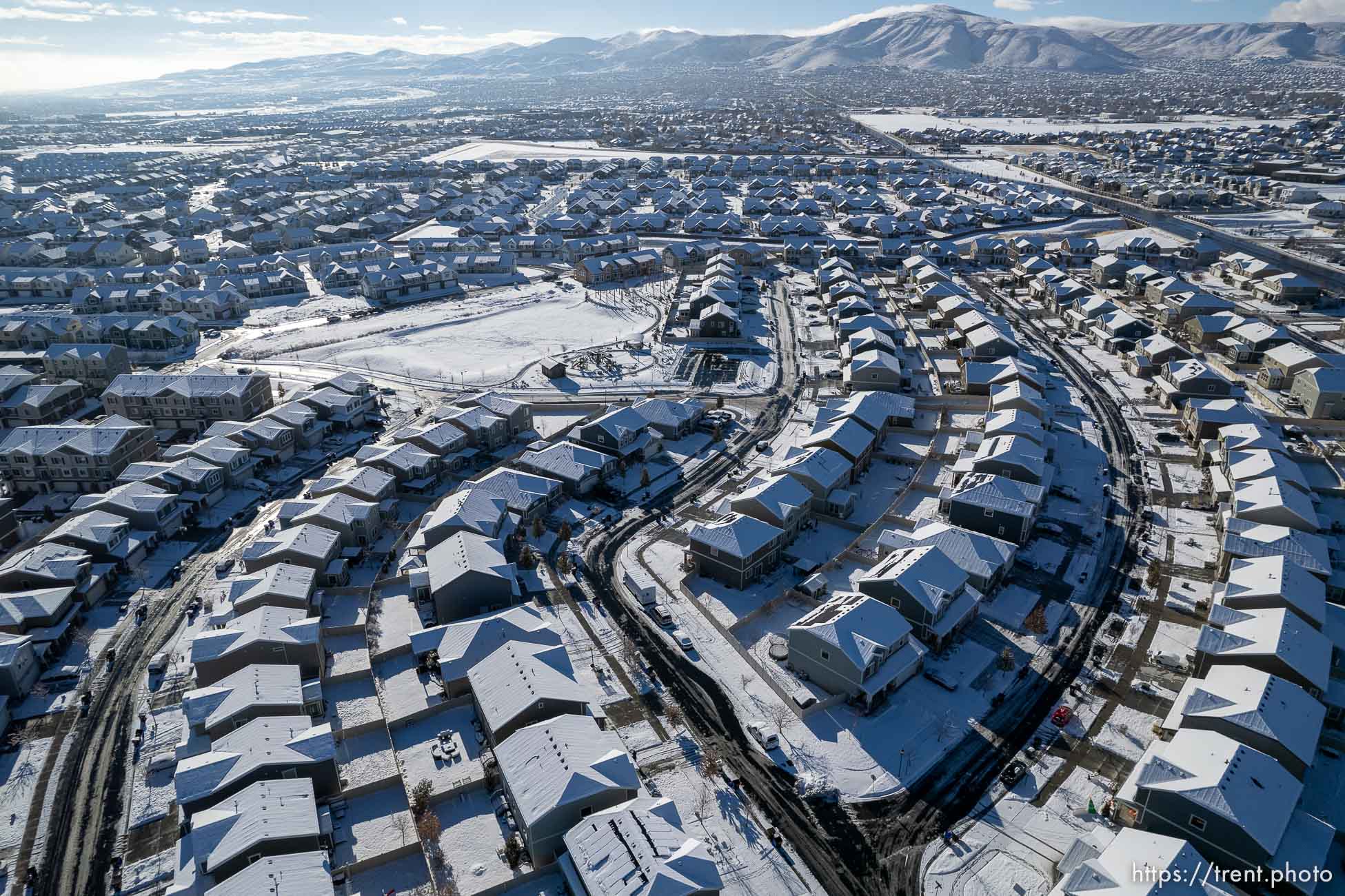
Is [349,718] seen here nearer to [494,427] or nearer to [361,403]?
[494,427]

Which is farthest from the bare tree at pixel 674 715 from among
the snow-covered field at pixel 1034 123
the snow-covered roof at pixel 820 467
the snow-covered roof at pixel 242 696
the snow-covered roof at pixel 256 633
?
the snow-covered field at pixel 1034 123

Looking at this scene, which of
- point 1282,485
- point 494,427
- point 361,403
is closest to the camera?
point 1282,485

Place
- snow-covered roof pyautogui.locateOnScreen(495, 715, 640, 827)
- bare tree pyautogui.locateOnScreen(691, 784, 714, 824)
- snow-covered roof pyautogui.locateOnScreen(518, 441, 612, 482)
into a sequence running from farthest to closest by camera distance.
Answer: snow-covered roof pyautogui.locateOnScreen(518, 441, 612, 482), bare tree pyautogui.locateOnScreen(691, 784, 714, 824), snow-covered roof pyautogui.locateOnScreen(495, 715, 640, 827)

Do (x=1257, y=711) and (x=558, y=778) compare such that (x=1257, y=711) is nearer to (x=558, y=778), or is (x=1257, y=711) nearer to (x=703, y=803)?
(x=703, y=803)

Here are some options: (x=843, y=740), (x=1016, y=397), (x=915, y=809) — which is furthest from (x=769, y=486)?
(x=1016, y=397)

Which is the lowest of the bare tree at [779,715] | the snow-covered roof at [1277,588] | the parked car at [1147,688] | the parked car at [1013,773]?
the parked car at [1147,688]

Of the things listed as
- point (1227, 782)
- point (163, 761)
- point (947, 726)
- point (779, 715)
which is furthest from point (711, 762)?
point (163, 761)

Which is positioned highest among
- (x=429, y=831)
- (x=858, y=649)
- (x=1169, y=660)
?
(x=858, y=649)

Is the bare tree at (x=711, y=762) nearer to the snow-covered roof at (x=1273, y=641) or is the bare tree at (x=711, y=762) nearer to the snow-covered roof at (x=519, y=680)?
the snow-covered roof at (x=519, y=680)

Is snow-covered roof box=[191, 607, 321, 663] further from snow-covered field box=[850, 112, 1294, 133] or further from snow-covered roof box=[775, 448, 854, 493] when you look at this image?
snow-covered field box=[850, 112, 1294, 133]

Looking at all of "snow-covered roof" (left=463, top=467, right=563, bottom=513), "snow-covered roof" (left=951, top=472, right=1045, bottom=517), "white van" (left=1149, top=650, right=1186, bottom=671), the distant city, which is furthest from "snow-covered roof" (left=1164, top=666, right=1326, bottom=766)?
"snow-covered roof" (left=463, top=467, right=563, bottom=513)

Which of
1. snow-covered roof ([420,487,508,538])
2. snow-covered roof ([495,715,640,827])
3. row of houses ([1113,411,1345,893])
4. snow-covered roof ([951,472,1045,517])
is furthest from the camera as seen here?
snow-covered roof ([951,472,1045,517])
